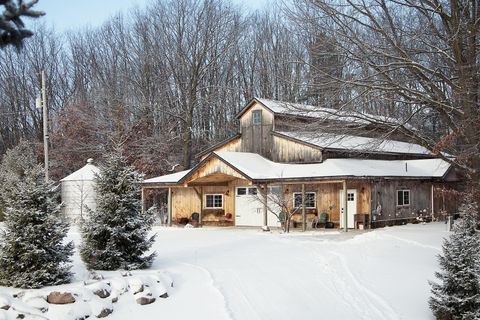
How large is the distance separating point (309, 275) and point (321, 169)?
36.9 ft

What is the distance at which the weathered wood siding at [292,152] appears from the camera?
25328 millimetres

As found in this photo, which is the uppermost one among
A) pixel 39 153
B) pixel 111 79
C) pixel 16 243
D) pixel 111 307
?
pixel 111 79

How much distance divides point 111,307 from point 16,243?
193 cm

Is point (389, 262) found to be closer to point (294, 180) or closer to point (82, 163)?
point (294, 180)

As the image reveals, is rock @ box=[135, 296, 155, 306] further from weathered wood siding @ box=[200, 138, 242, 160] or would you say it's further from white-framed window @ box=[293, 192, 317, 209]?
weathered wood siding @ box=[200, 138, 242, 160]

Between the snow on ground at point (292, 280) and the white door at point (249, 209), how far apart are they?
7763 mm

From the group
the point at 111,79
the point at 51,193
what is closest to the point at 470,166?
the point at 51,193

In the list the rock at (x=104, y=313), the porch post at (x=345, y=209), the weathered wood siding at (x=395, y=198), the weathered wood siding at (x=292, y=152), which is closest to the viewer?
the rock at (x=104, y=313)

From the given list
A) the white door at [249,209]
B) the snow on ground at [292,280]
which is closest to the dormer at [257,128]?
the white door at [249,209]

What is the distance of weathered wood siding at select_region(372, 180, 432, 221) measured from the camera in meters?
23.9

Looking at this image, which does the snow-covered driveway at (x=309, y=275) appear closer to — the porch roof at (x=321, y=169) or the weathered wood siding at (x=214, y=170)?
the porch roof at (x=321, y=169)

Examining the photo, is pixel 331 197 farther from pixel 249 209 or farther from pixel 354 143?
pixel 249 209

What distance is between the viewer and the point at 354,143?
86.7 ft

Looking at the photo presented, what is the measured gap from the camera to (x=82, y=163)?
3897 cm
